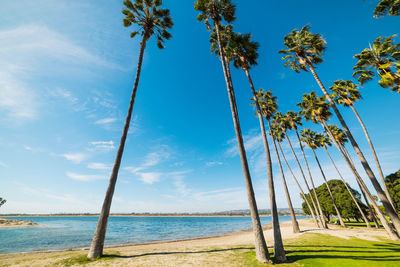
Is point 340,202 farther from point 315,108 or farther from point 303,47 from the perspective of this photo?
point 303,47

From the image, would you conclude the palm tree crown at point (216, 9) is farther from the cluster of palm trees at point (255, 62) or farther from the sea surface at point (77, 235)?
the sea surface at point (77, 235)

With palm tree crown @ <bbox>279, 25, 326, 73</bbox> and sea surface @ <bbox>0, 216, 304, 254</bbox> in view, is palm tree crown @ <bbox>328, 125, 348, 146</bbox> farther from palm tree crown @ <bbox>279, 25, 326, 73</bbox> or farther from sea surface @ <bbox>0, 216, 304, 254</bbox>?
sea surface @ <bbox>0, 216, 304, 254</bbox>

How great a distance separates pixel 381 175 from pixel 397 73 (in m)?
13.4

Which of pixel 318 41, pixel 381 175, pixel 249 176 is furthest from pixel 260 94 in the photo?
pixel 381 175

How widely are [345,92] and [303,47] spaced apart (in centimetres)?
1032

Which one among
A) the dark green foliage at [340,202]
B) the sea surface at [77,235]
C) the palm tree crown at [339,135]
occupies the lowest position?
the sea surface at [77,235]

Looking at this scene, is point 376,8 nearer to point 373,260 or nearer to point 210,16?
point 210,16

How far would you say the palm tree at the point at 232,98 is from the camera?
802 centimetres

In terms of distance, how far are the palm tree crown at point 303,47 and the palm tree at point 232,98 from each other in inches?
314

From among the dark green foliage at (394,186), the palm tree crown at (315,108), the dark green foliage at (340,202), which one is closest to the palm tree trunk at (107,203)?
the palm tree crown at (315,108)

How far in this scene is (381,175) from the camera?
19328 millimetres

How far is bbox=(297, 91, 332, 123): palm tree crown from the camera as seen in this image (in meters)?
21.4

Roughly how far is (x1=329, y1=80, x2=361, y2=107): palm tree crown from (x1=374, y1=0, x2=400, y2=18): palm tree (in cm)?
1189

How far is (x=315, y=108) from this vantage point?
21797 mm
